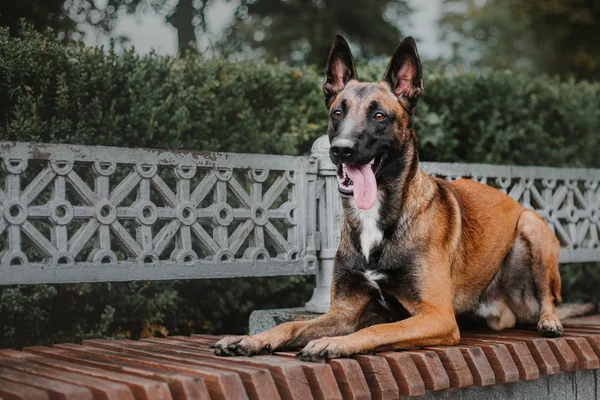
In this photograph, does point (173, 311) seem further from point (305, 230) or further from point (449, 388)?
point (449, 388)

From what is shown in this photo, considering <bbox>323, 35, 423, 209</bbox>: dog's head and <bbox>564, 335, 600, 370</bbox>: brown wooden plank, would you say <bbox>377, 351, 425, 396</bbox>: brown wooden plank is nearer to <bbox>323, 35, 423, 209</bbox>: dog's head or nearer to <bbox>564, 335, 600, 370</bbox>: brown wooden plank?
<bbox>323, 35, 423, 209</bbox>: dog's head

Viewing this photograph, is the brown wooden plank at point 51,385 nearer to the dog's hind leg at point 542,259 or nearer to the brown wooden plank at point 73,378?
the brown wooden plank at point 73,378

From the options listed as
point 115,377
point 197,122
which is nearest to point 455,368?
point 115,377

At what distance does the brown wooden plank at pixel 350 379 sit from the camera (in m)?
3.03

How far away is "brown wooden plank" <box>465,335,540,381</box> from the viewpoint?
368 centimetres

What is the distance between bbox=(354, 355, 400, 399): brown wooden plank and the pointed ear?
1.49 m

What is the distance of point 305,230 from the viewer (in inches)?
202

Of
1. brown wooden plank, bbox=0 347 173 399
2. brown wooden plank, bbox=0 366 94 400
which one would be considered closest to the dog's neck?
brown wooden plank, bbox=0 347 173 399

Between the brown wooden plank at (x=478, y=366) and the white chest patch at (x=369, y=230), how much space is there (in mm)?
694

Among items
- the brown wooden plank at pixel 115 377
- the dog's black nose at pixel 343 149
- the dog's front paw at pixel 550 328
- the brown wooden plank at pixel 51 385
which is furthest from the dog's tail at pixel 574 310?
the brown wooden plank at pixel 51 385

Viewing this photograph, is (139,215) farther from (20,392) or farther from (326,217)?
(20,392)

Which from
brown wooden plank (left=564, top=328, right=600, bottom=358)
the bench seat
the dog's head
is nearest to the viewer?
the bench seat

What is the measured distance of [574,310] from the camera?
5.27m

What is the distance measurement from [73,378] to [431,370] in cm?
156
